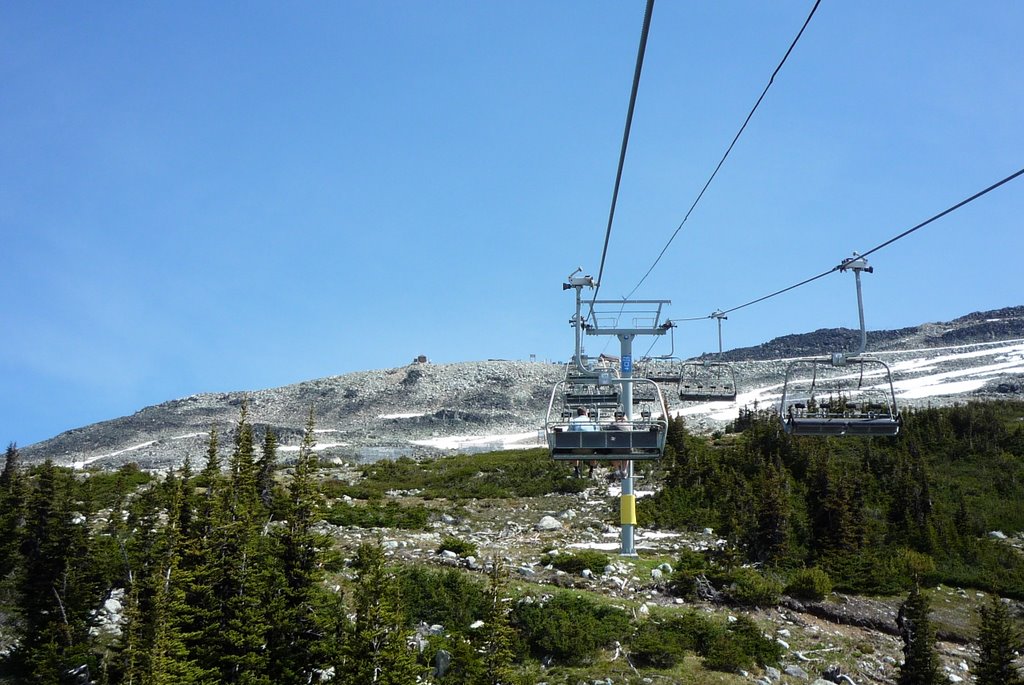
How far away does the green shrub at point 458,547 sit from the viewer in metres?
31.7

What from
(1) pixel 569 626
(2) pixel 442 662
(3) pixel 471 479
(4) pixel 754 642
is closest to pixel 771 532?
(4) pixel 754 642

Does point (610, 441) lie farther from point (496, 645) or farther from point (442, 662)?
point (442, 662)

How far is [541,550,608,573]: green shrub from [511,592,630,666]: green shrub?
11.2 feet

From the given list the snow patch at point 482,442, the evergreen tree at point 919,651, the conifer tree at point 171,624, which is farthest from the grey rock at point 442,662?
the snow patch at point 482,442

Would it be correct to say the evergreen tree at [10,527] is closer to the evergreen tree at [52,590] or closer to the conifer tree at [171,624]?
the evergreen tree at [52,590]

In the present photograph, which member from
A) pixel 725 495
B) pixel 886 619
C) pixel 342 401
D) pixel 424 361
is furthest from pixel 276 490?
pixel 424 361

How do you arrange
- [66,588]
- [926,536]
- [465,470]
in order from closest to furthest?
[66,588] → [926,536] → [465,470]

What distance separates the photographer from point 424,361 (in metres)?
143

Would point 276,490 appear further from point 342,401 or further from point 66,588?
point 342,401

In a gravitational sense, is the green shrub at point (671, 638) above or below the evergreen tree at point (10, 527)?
below

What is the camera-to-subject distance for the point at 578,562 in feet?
101

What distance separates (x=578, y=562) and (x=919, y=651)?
11930mm

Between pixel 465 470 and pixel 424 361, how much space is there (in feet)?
287

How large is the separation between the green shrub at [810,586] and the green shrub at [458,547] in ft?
39.2
